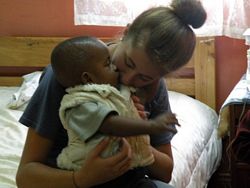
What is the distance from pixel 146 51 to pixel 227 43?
1.27m

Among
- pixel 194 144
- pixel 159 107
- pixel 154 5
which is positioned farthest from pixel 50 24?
pixel 159 107

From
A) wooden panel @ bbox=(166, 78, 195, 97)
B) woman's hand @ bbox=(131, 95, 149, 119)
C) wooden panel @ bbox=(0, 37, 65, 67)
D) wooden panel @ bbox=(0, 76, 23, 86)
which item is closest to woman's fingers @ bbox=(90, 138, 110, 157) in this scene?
woman's hand @ bbox=(131, 95, 149, 119)

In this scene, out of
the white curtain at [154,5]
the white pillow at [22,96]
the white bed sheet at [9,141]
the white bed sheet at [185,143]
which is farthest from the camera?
the white pillow at [22,96]

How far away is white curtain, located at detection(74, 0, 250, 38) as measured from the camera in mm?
2201

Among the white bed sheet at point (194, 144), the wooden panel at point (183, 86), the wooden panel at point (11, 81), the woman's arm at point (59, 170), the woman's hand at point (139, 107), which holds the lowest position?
the white bed sheet at point (194, 144)

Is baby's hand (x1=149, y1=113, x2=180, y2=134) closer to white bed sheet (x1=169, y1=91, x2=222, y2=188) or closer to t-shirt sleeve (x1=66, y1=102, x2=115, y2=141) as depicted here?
t-shirt sleeve (x1=66, y1=102, x2=115, y2=141)

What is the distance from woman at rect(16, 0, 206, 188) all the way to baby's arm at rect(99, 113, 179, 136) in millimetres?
79

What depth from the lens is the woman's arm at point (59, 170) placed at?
1.15 metres

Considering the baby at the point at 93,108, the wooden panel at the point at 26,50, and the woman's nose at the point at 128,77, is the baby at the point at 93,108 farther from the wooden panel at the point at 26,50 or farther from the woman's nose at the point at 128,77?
the wooden panel at the point at 26,50

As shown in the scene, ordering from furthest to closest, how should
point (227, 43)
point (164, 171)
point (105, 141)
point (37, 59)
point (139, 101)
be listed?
1. point (37, 59)
2. point (227, 43)
3. point (164, 171)
4. point (139, 101)
5. point (105, 141)

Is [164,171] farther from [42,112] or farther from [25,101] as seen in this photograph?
[25,101]

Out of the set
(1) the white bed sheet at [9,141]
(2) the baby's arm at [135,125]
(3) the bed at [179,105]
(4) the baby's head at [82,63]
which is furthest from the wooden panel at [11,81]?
(2) the baby's arm at [135,125]

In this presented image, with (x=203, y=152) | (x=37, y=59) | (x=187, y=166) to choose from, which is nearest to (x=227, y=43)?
(x=203, y=152)

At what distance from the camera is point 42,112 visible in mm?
1227
